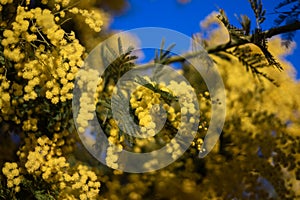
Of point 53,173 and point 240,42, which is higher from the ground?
point 240,42

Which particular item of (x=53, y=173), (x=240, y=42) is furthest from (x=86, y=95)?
(x=240, y=42)

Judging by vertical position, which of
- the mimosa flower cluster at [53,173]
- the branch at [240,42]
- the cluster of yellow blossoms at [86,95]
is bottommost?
the mimosa flower cluster at [53,173]

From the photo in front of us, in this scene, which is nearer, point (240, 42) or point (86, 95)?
point (86, 95)

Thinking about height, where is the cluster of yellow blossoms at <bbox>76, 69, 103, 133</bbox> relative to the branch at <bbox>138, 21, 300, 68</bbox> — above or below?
below

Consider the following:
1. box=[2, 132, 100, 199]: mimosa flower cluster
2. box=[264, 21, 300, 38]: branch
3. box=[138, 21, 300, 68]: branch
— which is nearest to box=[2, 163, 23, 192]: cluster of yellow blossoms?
box=[2, 132, 100, 199]: mimosa flower cluster

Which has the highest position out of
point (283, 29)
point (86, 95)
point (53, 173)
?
point (283, 29)

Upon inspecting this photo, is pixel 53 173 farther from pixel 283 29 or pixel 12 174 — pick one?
pixel 283 29

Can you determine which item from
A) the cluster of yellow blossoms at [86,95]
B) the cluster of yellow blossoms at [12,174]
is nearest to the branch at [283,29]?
the cluster of yellow blossoms at [86,95]

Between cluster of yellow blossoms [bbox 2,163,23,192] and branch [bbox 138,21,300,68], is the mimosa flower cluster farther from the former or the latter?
branch [bbox 138,21,300,68]

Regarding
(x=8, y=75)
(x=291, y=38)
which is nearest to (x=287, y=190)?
(x=291, y=38)

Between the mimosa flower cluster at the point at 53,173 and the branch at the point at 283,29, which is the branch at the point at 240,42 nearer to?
the branch at the point at 283,29

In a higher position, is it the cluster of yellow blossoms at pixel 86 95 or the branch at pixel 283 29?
the branch at pixel 283 29
